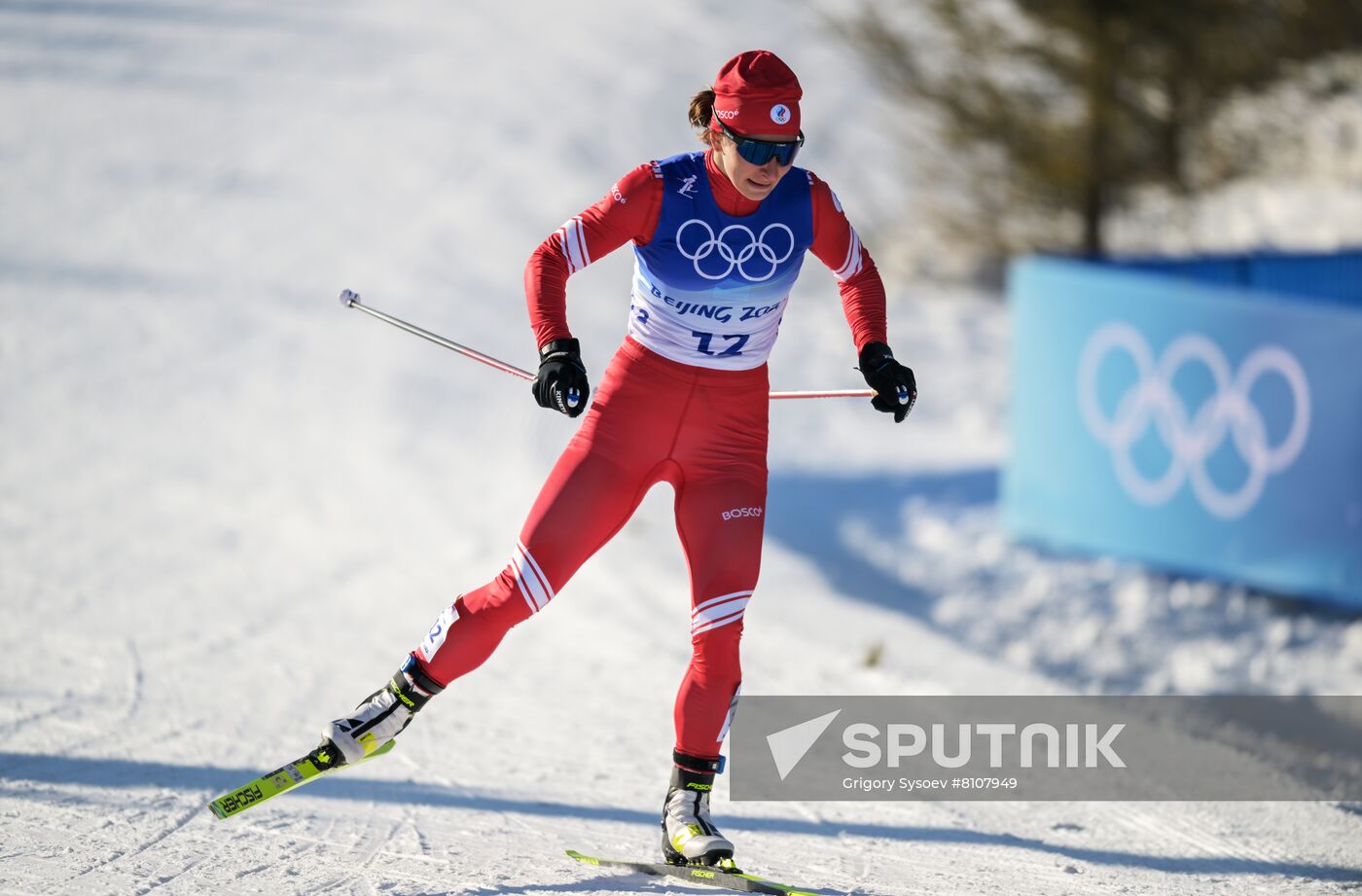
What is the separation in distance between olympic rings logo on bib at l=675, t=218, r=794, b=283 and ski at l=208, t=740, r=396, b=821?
157 cm

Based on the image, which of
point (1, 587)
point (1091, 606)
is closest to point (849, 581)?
point (1091, 606)

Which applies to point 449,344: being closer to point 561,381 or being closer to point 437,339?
point 437,339

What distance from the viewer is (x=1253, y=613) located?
815cm

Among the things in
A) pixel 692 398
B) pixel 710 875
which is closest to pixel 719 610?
pixel 692 398

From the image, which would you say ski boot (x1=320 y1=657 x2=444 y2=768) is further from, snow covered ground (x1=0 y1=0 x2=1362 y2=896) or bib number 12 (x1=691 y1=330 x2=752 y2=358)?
bib number 12 (x1=691 y1=330 x2=752 y2=358)

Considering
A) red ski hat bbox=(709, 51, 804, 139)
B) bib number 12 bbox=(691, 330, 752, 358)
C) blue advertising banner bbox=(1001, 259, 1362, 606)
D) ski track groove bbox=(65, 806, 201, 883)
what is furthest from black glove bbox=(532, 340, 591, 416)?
blue advertising banner bbox=(1001, 259, 1362, 606)

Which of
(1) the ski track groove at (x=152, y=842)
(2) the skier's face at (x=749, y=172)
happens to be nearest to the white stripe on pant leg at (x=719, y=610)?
(2) the skier's face at (x=749, y=172)

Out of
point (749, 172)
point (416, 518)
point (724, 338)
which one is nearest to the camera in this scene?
point (749, 172)

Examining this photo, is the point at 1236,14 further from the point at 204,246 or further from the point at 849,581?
the point at 204,246

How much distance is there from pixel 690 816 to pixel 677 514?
83cm

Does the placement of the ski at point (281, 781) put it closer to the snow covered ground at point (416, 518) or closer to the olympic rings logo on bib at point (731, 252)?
the snow covered ground at point (416, 518)

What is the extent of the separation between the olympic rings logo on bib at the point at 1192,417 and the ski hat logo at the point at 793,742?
362 cm

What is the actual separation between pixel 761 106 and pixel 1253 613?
556cm

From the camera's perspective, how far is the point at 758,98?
379 centimetres
